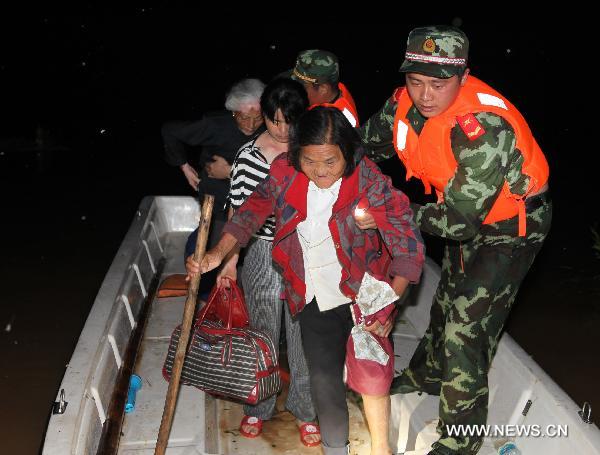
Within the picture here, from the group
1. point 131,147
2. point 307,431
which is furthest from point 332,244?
point 131,147

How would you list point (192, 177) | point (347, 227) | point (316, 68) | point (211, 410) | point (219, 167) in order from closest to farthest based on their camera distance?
point (347, 227), point (211, 410), point (316, 68), point (219, 167), point (192, 177)

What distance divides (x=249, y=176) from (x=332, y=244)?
64 centimetres

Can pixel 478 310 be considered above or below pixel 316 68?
below

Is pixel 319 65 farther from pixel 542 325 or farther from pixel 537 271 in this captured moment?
pixel 537 271

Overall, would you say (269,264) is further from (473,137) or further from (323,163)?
(473,137)

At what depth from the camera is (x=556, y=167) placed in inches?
602

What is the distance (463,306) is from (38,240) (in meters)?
8.34

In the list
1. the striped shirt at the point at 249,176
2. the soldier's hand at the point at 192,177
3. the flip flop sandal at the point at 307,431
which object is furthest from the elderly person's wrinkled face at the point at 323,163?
the soldier's hand at the point at 192,177

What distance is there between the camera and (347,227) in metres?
2.93

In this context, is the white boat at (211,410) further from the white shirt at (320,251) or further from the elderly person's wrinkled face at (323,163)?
the elderly person's wrinkled face at (323,163)

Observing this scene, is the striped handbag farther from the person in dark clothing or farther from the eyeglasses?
the eyeglasses

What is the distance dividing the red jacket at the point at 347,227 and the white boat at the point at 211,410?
1.04 m

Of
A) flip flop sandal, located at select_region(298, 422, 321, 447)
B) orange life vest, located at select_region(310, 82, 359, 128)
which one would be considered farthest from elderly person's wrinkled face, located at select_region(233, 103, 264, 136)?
flip flop sandal, located at select_region(298, 422, 321, 447)

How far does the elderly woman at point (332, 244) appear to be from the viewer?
9.27 feet
